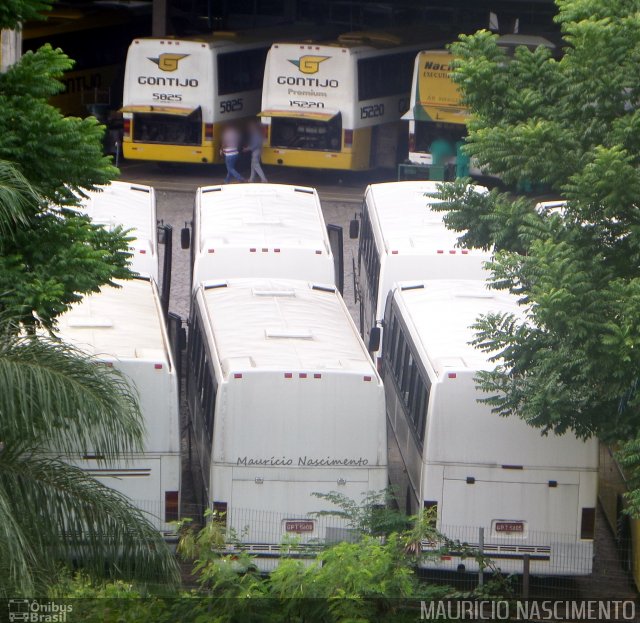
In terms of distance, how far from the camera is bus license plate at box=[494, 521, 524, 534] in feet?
38.1

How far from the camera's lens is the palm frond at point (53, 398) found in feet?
22.7

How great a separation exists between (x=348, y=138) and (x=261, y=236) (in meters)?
12.6

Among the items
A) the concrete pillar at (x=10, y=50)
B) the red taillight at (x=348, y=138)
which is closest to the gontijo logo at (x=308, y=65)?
the red taillight at (x=348, y=138)

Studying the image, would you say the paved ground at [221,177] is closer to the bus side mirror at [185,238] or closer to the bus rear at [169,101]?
the bus rear at [169,101]

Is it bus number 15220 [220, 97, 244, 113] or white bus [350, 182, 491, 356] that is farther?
bus number 15220 [220, 97, 244, 113]

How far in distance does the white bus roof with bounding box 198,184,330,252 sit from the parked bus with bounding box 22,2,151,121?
44.2 feet

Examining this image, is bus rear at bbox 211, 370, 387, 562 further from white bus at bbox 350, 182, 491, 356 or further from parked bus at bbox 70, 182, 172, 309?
parked bus at bbox 70, 182, 172, 309

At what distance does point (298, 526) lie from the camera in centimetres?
1143

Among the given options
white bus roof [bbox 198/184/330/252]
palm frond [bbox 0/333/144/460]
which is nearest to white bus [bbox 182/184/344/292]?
white bus roof [bbox 198/184/330/252]

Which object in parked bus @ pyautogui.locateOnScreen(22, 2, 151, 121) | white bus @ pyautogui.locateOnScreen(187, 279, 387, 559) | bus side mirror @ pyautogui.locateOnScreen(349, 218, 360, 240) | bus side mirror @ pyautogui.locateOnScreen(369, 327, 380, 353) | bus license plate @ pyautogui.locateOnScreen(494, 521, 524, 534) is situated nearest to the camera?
white bus @ pyautogui.locateOnScreen(187, 279, 387, 559)

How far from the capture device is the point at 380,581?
8305 mm

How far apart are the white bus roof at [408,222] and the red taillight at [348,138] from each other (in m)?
9.09

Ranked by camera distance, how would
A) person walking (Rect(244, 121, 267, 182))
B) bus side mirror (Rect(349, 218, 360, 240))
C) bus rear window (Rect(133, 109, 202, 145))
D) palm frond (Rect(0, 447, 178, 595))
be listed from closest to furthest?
palm frond (Rect(0, 447, 178, 595)) < bus side mirror (Rect(349, 218, 360, 240)) < person walking (Rect(244, 121, 267, 182)) < bus rear window (Rect(133, 109, 202, 145))

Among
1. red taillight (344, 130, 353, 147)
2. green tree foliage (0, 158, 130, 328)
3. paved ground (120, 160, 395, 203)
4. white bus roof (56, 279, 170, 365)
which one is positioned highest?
red taillight (344, 130, 353, 147)
